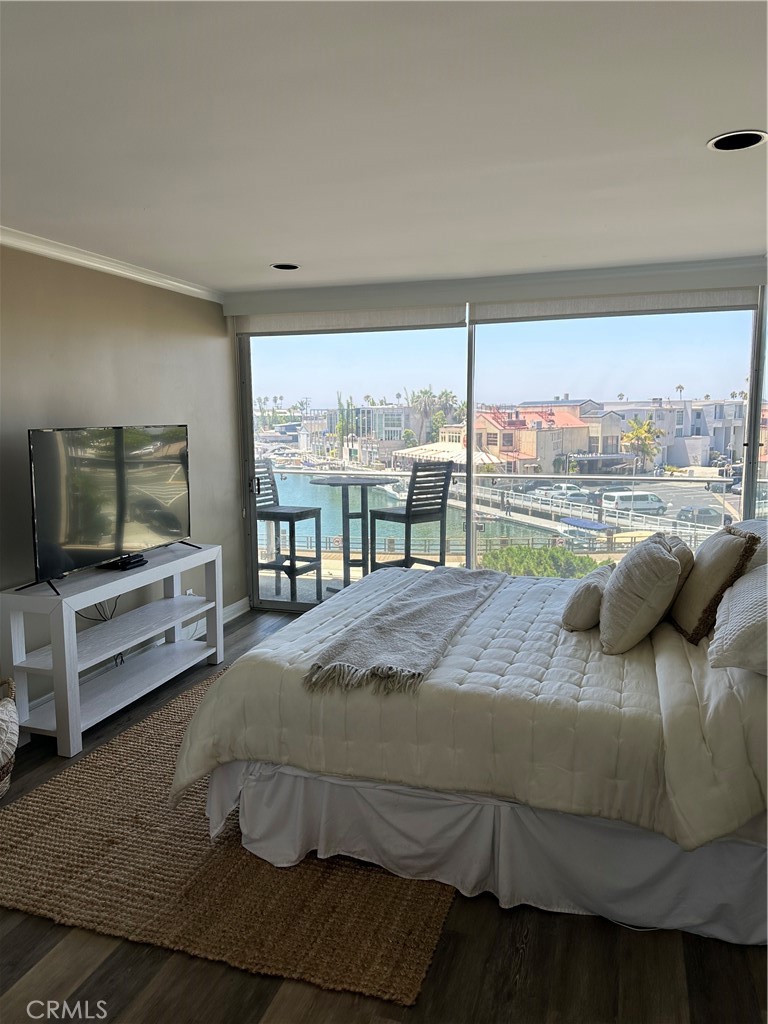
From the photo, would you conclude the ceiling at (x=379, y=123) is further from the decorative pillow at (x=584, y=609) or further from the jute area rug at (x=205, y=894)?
the jute area rug at (x=205, y=894)

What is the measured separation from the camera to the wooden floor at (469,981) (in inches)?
77.0

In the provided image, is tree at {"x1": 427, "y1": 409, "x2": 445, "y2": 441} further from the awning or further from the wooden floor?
the wooden floor

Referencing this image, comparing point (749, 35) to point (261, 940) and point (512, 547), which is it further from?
point (512, 547)

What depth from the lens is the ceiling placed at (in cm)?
165

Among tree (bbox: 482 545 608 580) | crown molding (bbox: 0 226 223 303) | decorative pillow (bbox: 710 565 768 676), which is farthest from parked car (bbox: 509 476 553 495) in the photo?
decorative pillow (bbox: 710 565 768 676)

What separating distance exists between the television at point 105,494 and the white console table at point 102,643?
11 cm

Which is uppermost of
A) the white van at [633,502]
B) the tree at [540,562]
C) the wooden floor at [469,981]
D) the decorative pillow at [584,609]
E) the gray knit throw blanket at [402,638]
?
the white van at [633,502]

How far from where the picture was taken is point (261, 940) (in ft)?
7.31

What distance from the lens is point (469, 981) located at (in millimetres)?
2068

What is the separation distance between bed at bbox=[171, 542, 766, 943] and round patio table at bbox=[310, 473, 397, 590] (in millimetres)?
2740

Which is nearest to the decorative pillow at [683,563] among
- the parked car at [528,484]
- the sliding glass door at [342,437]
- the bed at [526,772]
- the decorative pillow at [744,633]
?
the bed at [526,772]

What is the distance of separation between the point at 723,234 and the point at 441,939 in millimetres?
3413

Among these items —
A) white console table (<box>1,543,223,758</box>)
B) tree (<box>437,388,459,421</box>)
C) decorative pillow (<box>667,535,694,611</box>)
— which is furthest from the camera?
tree (<box>437,388,459,421</box>)

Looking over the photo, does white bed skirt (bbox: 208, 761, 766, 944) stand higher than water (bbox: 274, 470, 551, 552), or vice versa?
water (bbox: 274, 470, 551, 552)
